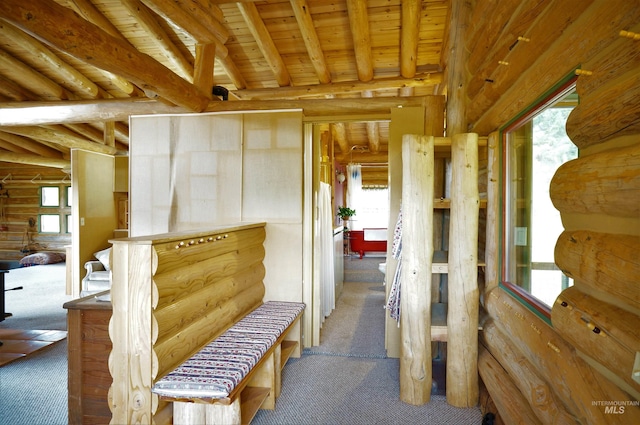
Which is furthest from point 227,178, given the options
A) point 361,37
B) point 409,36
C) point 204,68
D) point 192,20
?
point 409,36

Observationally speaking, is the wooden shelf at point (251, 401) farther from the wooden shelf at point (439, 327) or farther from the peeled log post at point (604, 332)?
the peeled log post at point (604, 332)

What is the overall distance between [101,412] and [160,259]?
4.20 feet

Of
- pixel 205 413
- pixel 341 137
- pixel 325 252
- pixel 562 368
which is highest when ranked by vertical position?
pixel 341 137

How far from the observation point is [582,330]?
125 centimetres

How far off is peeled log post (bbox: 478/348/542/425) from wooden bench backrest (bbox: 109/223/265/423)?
181cm

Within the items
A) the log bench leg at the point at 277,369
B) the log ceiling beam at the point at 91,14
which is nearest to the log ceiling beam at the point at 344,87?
the log ceiling beam at the point at 91,14

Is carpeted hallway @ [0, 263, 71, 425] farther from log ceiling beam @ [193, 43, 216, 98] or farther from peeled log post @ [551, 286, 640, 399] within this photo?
peeled log post @ [551, 286, 640, 399]

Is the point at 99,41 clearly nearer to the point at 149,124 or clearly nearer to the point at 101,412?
the point at 149,124

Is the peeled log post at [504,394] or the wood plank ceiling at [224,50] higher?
the wood plank ceiling at [224,50]

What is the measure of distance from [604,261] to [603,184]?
9.8 inches

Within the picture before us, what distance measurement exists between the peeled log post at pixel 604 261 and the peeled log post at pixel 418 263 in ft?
3.72

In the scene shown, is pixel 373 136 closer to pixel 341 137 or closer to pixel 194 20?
pixel 341 137

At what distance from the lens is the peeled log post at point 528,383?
1502 millimetres

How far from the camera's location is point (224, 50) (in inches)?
158
